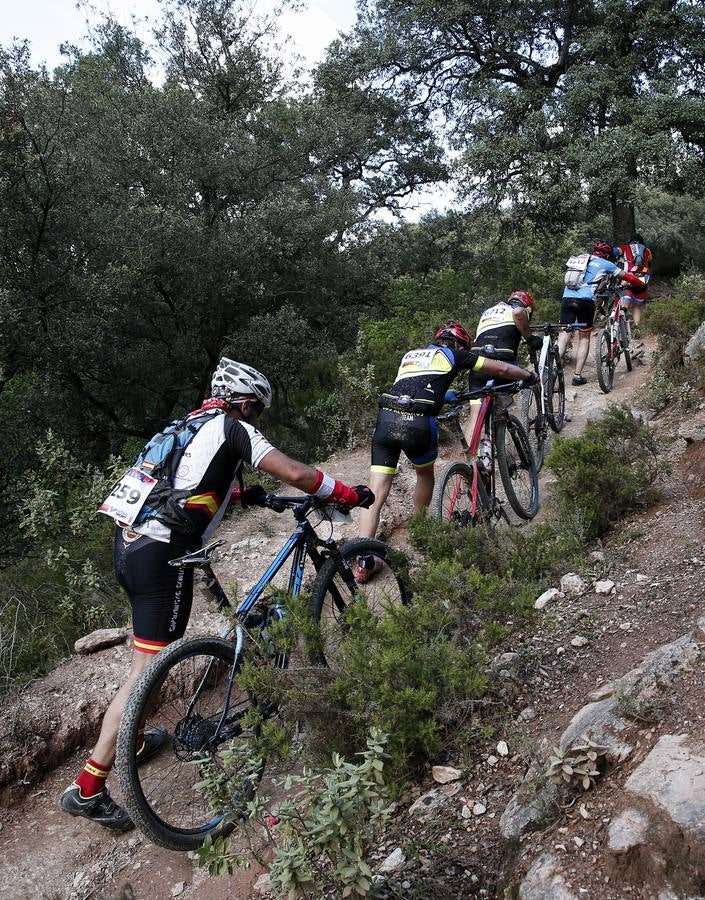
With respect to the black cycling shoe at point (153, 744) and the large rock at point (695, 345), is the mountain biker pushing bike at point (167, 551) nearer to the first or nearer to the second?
the black cycling shoe at point (153, 744)

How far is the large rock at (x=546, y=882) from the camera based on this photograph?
212cm

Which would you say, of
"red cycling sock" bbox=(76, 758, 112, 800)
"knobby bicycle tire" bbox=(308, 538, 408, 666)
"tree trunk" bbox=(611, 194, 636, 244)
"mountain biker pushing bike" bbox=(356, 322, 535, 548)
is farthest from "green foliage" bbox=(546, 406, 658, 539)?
"tree trunk" bbox=(611, 194, 636, 244)

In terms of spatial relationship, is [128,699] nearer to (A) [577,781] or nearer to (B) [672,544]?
(A) [577,781]

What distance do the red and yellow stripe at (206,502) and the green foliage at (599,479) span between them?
2.90m

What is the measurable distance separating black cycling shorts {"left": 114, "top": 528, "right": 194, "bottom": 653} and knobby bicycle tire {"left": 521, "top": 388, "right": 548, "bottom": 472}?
4.67 meters

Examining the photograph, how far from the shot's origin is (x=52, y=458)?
24.1ft

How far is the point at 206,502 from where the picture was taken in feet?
11.4

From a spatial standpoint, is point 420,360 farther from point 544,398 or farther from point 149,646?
point 544,398

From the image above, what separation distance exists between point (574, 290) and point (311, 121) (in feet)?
30.5

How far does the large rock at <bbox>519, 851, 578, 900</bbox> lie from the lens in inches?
83.5

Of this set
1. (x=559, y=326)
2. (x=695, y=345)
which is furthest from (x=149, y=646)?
(x=695, y=345)

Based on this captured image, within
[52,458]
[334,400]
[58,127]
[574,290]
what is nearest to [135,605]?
[52,458]

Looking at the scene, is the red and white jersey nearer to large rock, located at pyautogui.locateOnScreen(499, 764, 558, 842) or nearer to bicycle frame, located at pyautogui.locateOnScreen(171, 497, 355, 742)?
bicycle frame, located at pyautogui.locateOnScreen(171, 497, 355, 742)

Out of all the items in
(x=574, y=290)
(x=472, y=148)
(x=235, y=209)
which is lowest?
(x=574, y=290)
